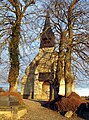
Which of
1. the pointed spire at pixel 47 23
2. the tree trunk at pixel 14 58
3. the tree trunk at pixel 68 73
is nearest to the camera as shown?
the tree trunk at pixel 14 58

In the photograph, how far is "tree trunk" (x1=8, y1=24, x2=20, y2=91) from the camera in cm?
1858

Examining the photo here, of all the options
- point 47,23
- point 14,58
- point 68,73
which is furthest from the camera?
point 47,23

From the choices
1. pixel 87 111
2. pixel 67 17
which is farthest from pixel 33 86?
pixel 87 111

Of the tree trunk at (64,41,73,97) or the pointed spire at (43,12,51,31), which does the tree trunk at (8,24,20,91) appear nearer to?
the pointed spire at (43,12,51,31)

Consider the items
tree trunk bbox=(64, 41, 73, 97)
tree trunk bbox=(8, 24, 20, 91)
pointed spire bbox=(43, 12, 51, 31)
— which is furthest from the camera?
pointed spire bbox=(43, 12, 51, 31)

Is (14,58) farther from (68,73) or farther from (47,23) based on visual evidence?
(47,23)

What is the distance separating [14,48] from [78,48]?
5.14 meters

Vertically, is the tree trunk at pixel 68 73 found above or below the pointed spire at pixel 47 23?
below

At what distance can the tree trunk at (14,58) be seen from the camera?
18.6 m

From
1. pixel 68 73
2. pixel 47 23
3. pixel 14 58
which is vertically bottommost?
pixel 68 73

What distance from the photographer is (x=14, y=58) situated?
61.7 ft

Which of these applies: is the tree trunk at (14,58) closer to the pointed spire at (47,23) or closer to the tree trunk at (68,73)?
the pointed spire at (47,23)

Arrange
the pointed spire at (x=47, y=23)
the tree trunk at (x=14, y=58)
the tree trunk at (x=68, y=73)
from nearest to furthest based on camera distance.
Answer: the tree trunk at (x=14, y=58), the tree trunk at (x=68, y=73), the pointed spire at (x=47, y=23)

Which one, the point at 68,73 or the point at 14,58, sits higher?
the point at 14,58
